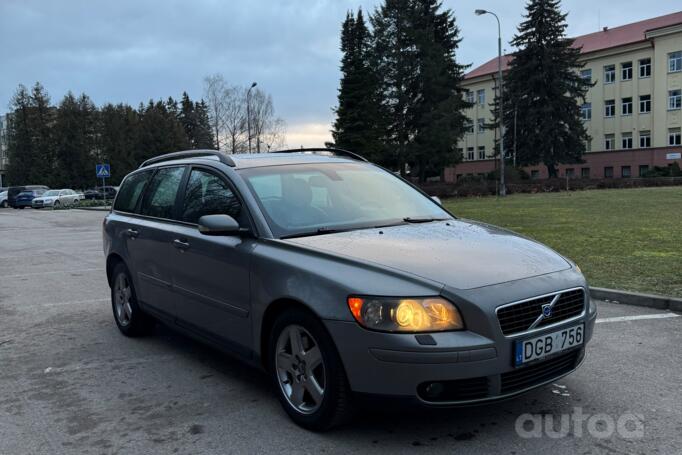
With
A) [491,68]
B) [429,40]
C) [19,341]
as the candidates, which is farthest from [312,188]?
[491,68]

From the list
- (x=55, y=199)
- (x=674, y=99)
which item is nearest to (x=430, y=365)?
(x=55, y=199)

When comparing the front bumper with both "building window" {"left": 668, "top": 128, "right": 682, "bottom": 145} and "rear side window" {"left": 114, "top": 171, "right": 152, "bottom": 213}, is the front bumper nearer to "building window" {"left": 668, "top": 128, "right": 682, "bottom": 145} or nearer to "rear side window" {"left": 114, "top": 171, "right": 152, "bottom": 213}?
"rear side window" {"left": 114, "top": 171, "right": 152, "bottom": 213}

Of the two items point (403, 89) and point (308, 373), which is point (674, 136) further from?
point (308, 373)

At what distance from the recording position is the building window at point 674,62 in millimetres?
59188

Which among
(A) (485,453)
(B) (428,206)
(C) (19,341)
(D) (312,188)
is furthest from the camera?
(C) (19,341)

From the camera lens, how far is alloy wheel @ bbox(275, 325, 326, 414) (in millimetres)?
3457

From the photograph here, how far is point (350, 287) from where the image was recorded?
3.19m

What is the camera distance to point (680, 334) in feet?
18.2

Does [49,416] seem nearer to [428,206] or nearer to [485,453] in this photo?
[485,453]

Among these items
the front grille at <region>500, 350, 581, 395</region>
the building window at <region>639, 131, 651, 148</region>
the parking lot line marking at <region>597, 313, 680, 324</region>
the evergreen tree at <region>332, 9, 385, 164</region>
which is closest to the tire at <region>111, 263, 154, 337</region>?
the front grille at <region>500, 350, 581, 395</region>

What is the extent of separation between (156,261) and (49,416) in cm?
156

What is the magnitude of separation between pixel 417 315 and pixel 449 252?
1.96ft

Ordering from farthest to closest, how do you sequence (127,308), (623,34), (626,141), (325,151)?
(623,34), (626,141), (127,308), (325,151)

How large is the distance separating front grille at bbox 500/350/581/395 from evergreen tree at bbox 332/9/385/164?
40.7 meters
